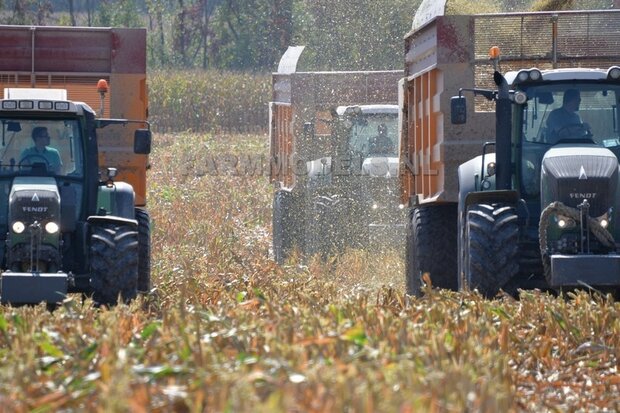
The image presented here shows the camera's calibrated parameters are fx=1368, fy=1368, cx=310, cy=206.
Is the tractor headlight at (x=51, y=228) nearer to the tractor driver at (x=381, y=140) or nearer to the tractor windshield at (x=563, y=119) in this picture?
the tractor windshield at (x=563, y=119)

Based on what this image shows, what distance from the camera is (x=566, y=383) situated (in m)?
6.29

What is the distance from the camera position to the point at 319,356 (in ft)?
18.3

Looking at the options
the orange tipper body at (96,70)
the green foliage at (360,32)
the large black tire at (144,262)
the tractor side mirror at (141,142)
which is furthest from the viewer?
the green foliage at (360,32)

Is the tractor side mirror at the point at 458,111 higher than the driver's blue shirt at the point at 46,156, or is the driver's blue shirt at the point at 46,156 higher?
the tractor side mirror at the point at 458,111

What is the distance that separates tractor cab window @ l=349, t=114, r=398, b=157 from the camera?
16562 millimetres

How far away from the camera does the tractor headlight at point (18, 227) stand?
9.32 meters

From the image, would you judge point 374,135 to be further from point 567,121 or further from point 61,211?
point 61,211

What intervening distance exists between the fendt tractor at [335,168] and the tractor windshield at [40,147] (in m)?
6.14

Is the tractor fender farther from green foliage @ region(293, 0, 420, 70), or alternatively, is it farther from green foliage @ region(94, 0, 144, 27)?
green foliage @ region(94, 0, 144, 27)

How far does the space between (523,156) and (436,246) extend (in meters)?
1.77

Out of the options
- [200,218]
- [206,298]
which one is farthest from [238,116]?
[206,298]

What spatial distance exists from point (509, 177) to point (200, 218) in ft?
34.1

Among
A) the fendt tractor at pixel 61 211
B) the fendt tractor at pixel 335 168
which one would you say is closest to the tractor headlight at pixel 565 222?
the fendt tractor at pixel 61 211

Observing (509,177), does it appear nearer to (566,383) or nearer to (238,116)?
(566,383)
